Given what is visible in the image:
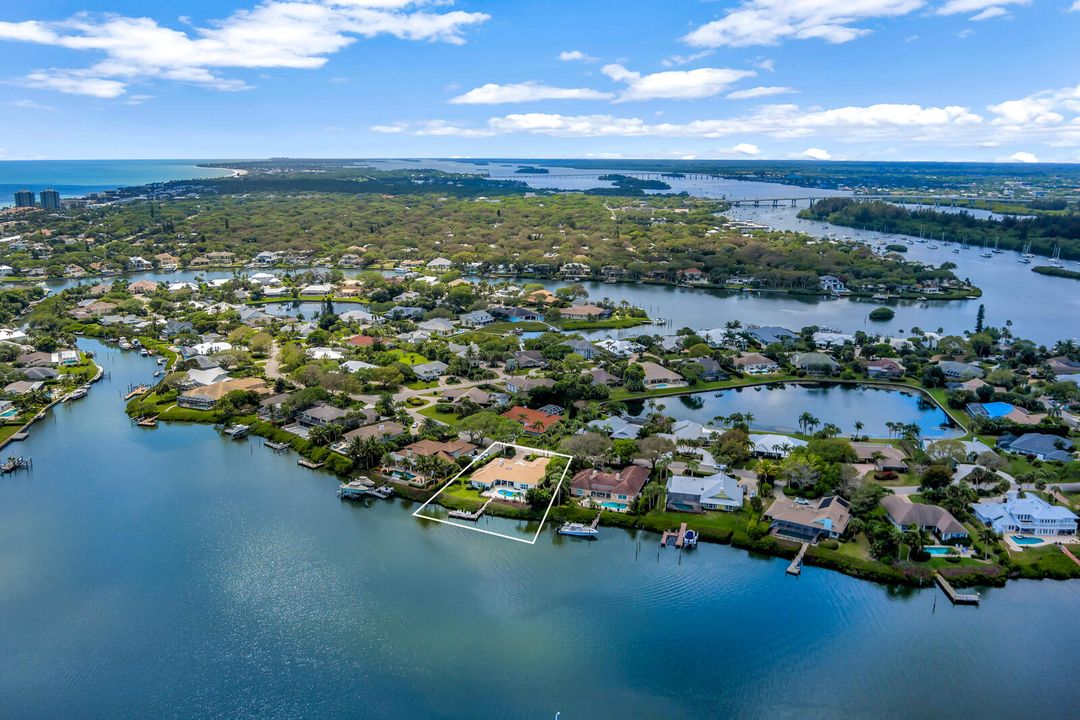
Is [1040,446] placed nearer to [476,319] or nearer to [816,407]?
[816,407]

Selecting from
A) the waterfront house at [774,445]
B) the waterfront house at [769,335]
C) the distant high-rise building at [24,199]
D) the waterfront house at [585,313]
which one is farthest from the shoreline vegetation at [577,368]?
the distant high-rise building at [24,199]

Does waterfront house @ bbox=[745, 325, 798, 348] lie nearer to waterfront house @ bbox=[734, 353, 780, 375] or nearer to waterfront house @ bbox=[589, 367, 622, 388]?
waterfront house @ bbox=[734, 353, 780, 375]

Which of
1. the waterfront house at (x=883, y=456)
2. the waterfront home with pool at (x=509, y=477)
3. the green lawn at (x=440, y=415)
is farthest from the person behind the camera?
the green lawn at (x=440, y=415)

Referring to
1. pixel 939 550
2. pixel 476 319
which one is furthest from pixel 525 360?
pixel 939 550

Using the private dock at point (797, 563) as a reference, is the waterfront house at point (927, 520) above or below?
above

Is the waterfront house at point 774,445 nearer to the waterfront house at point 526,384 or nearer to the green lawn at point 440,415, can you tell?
the waterfront house at point 526,384

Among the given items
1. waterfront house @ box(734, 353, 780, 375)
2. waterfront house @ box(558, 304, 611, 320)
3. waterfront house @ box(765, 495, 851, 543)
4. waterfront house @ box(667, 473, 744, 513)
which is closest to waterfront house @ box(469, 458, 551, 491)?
waterfront house @ box(667, 473, 744, 513)
